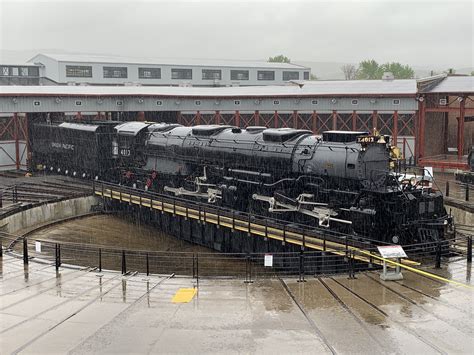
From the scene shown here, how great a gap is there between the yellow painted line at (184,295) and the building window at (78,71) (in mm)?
56665

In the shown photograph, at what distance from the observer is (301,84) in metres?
45.7

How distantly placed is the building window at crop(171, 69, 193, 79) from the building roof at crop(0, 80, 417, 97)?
79.4 ft

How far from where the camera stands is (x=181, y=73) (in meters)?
71.6

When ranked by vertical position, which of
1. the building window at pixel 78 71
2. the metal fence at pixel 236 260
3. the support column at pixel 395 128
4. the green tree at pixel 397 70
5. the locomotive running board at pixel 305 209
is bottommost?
the metal fence at pixel 236 260

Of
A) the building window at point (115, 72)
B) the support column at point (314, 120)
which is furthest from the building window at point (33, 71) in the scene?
the support column at point (314, 120)

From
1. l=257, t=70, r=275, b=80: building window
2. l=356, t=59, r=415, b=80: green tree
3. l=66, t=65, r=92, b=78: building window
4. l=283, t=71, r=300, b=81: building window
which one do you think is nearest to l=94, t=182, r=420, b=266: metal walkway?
l=66, t=65, r=92, b=78: building window

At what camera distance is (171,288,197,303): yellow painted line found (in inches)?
557

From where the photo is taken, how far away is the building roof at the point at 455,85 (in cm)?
3588

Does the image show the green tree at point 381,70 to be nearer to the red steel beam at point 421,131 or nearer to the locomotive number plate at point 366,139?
the red steel beam at point 421,131

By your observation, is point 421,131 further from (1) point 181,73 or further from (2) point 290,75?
(2) point 290,75

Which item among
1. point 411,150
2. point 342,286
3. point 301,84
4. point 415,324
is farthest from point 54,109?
point 415,324

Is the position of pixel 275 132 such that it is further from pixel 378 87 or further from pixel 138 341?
pixel 378 87

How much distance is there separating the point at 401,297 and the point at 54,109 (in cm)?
3322

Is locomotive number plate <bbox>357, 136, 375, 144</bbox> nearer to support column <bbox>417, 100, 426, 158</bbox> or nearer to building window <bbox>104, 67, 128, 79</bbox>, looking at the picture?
support column <bbox>417, 100, 426, 158</bbox>
